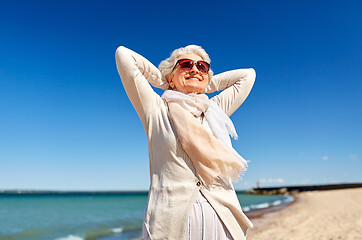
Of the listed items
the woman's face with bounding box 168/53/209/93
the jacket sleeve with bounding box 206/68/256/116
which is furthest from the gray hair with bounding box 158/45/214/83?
the jacket sleeve with bounding box 206/68/256/116

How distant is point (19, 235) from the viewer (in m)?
11.6

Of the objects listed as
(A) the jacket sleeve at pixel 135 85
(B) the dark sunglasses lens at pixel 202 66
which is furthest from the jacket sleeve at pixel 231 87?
(A) the jacket sleeve at pixel 135 85

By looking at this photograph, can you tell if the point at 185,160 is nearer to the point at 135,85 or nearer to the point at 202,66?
the point at 135,85

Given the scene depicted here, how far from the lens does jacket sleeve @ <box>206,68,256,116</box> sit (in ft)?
6.14

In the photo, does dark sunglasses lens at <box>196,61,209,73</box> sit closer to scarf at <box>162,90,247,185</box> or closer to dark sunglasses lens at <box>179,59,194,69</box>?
dark sunglasses lens at <box>179,59,194,69</box>

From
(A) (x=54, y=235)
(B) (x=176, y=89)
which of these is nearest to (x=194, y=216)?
(B) (x=176, y=89)

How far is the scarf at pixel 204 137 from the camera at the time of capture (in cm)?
143

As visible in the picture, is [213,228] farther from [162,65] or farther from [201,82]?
[162,65]

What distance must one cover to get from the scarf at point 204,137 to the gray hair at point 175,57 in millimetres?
199

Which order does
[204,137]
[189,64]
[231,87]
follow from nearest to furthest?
[204,137]
[189,64]
[231,87]

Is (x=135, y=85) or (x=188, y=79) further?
(x=188, y=79)

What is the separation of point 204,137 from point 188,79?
0.40 metres

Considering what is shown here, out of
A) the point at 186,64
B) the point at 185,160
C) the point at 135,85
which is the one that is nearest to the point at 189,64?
the point at 186,64

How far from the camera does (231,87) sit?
1902 mm
